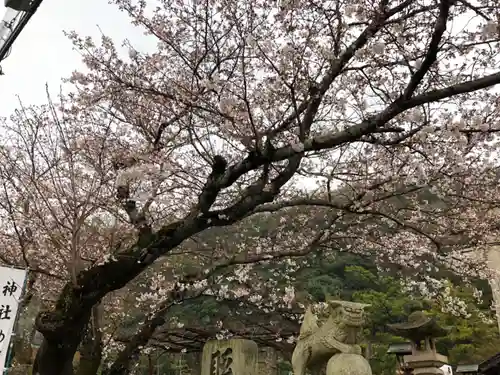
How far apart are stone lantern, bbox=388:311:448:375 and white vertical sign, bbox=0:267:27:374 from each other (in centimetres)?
685

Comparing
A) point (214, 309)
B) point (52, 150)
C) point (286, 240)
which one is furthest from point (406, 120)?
point (214, 309)

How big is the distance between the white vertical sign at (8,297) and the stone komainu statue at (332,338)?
3.56 m

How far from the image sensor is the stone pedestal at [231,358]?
21.4ft

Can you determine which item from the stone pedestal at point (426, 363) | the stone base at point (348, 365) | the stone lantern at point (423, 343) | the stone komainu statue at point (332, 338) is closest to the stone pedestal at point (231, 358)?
the stone komainu statue at point (332, 338)

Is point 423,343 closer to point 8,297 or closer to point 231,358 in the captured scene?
point 231,358

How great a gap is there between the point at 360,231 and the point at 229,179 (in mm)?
3654

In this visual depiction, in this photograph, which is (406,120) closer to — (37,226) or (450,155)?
(450,155)

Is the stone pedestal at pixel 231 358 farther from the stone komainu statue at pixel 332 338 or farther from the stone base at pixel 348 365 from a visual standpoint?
the stone base at pixel 348 365

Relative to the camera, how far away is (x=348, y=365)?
4777mm

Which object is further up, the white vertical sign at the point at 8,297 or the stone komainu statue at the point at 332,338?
the white vertical sign at the point at 8,297

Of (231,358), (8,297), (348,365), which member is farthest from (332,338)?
(8,297)

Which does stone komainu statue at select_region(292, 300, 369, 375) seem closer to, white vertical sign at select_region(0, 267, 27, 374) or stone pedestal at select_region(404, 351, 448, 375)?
white vertical sign at select_region(0, 267, 27, 374)

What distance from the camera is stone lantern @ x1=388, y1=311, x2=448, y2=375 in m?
9.19

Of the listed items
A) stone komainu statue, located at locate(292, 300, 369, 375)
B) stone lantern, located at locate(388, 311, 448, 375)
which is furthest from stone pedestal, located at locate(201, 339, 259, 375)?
stone lantern, located at locate(388, 311, 448, 375)
